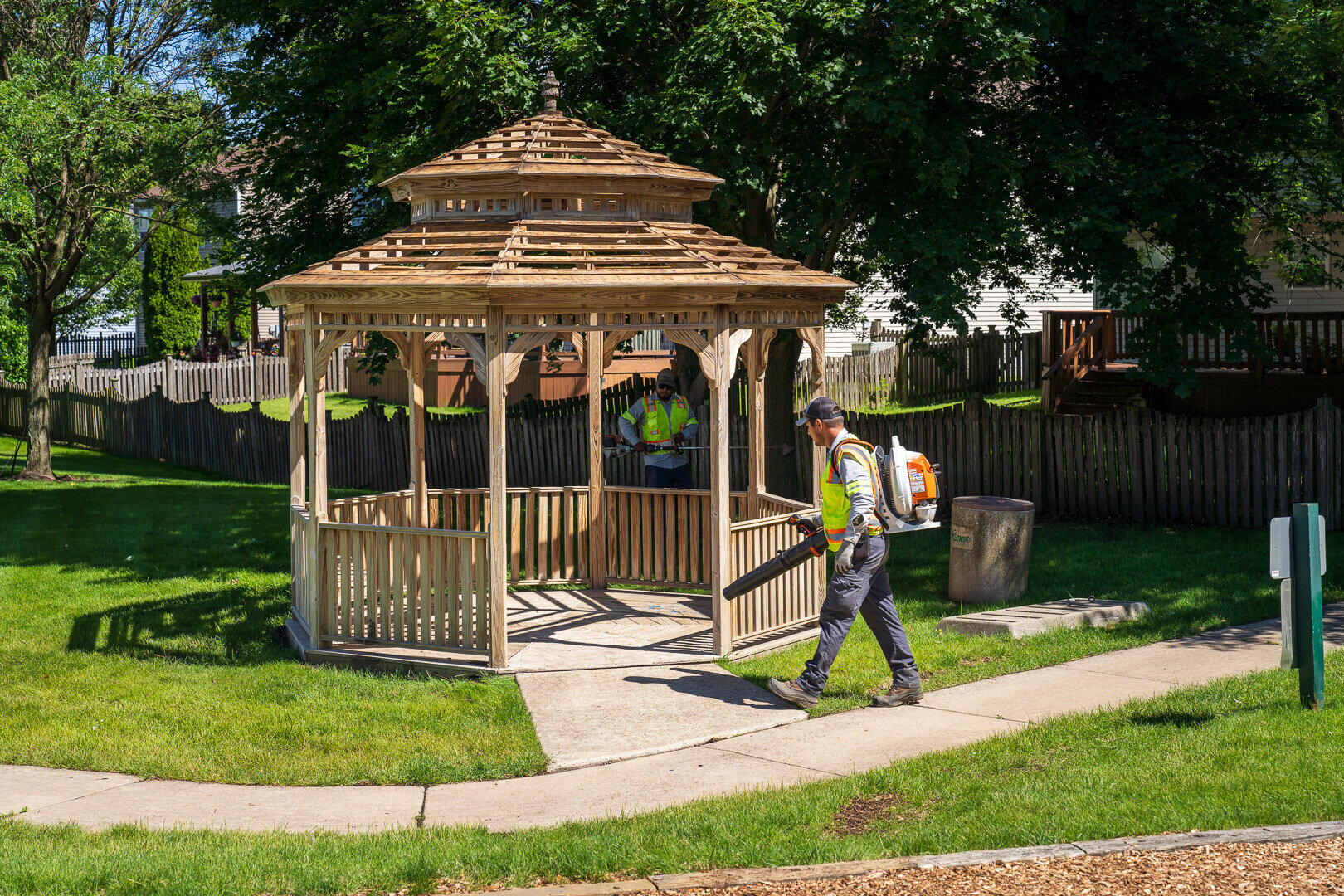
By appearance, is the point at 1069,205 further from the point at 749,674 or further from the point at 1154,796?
the point at 1154,796

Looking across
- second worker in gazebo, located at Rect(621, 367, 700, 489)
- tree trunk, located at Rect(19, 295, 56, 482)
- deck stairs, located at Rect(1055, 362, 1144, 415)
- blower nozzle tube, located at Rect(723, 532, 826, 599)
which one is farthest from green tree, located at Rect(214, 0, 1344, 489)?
tree trunk, located at Rect(19, 295, 56, 482)

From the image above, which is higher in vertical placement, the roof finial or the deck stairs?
the roof finial

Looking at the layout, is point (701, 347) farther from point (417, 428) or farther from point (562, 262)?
point (417, 428)

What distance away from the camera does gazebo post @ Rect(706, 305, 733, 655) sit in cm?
964

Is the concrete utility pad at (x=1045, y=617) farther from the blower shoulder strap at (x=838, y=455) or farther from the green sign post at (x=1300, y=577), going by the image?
the green sign post at (x=1300, y=577)

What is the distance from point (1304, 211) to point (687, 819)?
553 inches

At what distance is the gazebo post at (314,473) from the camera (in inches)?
388

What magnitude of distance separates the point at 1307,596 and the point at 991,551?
437 cm

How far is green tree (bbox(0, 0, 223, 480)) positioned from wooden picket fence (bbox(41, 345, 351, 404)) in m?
8.22

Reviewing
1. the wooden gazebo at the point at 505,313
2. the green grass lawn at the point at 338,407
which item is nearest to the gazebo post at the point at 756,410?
the wooden gazebo at the point at 505,313

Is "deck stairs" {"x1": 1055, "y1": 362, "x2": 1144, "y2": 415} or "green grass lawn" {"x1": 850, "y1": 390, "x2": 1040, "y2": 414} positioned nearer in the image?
"deck stairs" {"x1": 1055, "y1": 362, "x2": 1144, "y2": 415}

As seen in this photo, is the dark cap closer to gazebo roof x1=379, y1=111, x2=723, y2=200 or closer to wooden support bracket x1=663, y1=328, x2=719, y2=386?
wooden support bracket x1=663, y1=328, x2=719, y2=386

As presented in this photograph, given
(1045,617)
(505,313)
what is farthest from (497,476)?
(1045,617)

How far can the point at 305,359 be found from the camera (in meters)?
9.97
